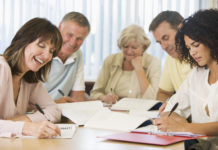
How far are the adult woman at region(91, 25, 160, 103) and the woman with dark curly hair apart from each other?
3.08 ft

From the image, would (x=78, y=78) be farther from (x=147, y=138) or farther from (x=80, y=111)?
(x=147, y=138)

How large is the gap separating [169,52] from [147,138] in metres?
1.39

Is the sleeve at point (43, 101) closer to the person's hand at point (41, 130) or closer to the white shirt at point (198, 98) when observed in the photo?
the person's hand at point (41, 130)

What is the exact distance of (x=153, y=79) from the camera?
2758 mm

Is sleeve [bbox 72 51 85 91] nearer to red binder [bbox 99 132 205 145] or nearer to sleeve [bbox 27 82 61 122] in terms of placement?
sleeve [bbox 27 82 61 122]

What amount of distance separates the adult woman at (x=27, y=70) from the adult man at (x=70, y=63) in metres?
0.74

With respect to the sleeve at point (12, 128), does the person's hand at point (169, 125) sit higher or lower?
lower

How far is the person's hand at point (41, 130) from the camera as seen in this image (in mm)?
1141

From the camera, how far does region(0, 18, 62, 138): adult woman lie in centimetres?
139

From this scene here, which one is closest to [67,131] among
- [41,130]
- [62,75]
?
[41,130]

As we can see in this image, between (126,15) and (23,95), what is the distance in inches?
91.7

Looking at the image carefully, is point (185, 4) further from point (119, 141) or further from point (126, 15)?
point (119, 141)

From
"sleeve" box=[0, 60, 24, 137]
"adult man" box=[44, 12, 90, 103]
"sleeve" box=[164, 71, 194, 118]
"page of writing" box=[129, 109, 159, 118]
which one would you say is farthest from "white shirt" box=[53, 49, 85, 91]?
"sleeve" box=[0, 60, 24, 137]

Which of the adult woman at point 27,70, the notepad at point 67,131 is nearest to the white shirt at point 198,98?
the notepad at point 67,131
